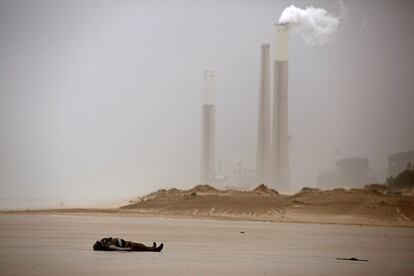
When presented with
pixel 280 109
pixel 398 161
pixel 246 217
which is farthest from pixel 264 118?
pixel 246 217

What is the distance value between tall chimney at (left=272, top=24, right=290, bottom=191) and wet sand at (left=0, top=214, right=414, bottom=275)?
44.7 inches

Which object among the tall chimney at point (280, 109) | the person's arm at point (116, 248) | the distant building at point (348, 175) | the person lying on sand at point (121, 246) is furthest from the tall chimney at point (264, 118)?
the person's arm at point (116, 248)

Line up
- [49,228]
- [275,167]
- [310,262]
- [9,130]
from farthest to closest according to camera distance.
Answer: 1. [275,167]
2. [49,228]
3. [9,130]
4. [310,262]

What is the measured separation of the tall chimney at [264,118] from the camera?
1237 cm

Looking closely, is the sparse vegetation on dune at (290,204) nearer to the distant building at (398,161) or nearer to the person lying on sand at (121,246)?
the distant building at (398,161)

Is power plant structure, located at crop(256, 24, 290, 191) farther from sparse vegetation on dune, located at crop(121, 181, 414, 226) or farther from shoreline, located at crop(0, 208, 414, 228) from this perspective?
shoreline, located at crop(0, 208, 414, 228)

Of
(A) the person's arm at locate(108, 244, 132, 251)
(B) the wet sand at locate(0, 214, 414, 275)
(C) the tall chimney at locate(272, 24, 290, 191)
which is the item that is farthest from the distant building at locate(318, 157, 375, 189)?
(A) the person's arm at locate(108, 244, 132, 251)

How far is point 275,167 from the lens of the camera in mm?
12617


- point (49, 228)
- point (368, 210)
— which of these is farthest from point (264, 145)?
point (49, 228)

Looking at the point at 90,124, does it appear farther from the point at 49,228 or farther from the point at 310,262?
the point at 310,262

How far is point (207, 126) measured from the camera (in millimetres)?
12203

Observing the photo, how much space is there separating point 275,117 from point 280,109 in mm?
233

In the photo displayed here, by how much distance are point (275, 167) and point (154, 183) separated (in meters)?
2.03

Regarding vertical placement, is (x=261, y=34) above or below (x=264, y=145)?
above
